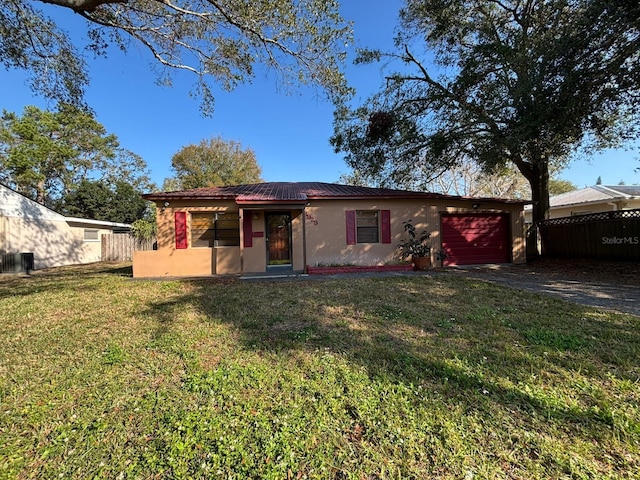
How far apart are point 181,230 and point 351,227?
19.0 ft

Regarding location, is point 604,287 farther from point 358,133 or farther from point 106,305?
point 106,305

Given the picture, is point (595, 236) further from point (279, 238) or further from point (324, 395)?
point (324, 395)

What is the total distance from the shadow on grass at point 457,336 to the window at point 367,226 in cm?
413

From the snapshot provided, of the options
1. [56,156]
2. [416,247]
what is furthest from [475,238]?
[56,156]

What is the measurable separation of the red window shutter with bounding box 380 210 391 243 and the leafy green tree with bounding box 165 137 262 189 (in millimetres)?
20340

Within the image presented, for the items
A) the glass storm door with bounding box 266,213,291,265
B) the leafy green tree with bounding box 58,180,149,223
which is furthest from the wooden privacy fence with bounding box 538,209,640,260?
the leafy green tree with bounding box 58,180,149,223

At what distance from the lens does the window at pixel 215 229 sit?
10039 millimetres

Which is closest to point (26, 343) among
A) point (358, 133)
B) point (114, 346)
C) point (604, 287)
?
point (114, 346)

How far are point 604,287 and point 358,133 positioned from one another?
9.41 m

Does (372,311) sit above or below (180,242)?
below

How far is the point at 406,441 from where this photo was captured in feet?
6.38

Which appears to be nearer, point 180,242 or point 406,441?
point 406,441

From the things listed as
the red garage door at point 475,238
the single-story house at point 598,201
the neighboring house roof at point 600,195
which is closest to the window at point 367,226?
the red garage door at point 475,238

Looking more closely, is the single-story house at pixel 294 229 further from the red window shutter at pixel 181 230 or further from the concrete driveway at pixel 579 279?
the concrete driveway at pixel 579 279
